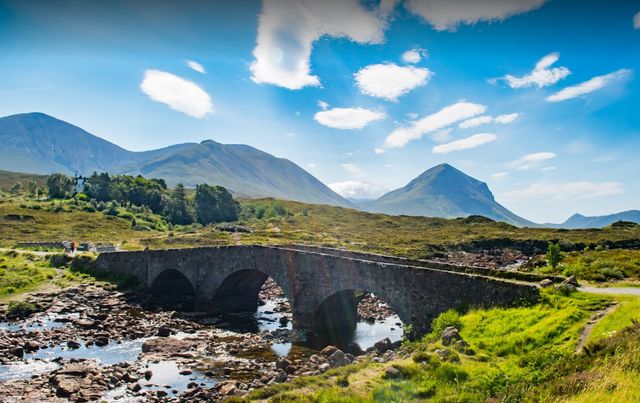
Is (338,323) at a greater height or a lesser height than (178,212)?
lesser

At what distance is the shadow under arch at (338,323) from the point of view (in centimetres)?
2934

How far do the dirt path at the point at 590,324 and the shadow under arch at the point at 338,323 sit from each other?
50.8 ft

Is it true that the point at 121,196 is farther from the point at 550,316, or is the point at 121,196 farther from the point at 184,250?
the point at 550,316

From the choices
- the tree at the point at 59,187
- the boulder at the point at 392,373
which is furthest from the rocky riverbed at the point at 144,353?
the tree at the point at 59,187

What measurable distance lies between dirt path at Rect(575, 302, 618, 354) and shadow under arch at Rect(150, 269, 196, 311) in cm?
3890

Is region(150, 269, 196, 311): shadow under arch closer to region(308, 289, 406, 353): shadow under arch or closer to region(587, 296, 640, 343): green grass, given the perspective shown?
region(308, 289, 406, 353): shadow under arch

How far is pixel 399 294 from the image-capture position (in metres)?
23.9

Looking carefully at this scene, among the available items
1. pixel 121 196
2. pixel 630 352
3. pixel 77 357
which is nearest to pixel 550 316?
pixel 630 352

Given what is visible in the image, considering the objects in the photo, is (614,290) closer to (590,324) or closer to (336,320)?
(590,324)

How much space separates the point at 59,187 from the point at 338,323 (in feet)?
454

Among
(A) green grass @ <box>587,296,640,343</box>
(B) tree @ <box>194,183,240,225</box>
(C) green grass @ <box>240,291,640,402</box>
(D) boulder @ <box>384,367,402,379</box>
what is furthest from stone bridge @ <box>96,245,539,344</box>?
(B) tree @ <box>194,183,240,225</box>

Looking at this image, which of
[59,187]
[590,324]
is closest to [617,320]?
[590,324]

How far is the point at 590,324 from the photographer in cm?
1391

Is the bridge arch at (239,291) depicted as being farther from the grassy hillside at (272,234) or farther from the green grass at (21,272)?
the grassy hillside at (272,234)
